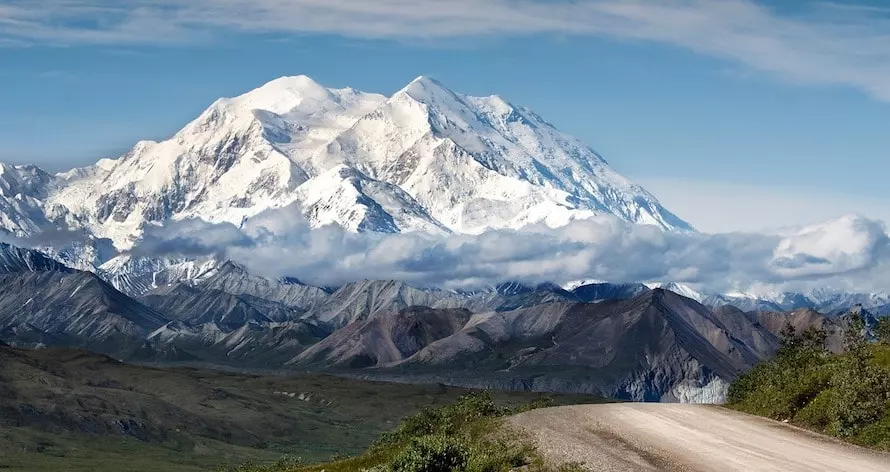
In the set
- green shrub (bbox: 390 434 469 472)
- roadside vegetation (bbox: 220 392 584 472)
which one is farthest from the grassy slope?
green shrub (bbox: 390 434 469 472)

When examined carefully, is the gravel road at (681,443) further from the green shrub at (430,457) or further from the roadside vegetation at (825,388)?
the green shrub at (430,457)

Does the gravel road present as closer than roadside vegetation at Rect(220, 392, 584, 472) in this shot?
No

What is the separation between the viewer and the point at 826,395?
10438cm

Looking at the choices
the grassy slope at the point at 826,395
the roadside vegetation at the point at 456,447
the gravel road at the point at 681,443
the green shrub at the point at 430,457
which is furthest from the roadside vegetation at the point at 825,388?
the green shrub at the point at 430,457

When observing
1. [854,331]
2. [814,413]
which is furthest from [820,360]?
[814,413]

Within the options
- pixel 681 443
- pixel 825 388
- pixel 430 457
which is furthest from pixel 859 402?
pixel 430 457

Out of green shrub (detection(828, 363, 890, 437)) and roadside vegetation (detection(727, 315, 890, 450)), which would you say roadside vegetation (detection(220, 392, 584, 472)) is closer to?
roadside vegetation (detection(727, 315, 890, 450))

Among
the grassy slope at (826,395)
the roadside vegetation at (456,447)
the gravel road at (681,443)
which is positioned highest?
the grassy slope at (826,395)

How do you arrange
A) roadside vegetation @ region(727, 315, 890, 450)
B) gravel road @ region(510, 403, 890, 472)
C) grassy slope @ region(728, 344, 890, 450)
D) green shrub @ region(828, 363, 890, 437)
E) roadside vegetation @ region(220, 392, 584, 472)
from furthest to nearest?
roadside vegetation @ region(727, 315, 890, 450)
green shrub @ region(828, 363, 890, 437)
grassy slope @ region(728, 344, 890, 450)
gravel road @ region(510, 403, 890, 472)
roadside vegetation @ region(220, 392, 584, 472)

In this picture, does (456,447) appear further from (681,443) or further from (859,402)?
(859,402)

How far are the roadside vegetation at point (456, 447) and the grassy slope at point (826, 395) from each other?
24.1 metres

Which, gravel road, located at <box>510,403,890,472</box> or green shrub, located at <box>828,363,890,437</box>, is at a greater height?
green shrub, located at <box>828,363,890,437</box>

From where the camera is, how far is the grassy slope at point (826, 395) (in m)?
95.5

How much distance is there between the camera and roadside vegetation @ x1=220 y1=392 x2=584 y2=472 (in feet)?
252
